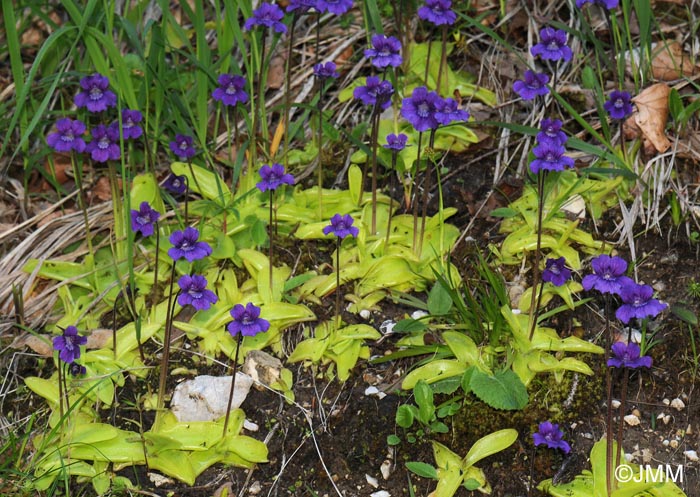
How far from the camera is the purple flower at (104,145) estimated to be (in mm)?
3637

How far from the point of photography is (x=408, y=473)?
310 cm

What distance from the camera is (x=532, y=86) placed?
3664mm

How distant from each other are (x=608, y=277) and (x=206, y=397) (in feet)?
5.34

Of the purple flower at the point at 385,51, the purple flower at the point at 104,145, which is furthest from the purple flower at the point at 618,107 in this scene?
the purple flower at the point at 104,145

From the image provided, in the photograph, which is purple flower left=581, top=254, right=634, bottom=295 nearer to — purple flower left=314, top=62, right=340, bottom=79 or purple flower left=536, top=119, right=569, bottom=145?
purple flower left=536, top=119, right=569, bottom=145

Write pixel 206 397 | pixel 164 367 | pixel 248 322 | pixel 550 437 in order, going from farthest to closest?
1. pixel 206 397
2. pixel 164 367
3. pixel 248 322
4. pixel 550 437

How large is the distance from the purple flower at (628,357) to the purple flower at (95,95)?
2.37m

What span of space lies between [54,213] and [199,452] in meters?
1.71

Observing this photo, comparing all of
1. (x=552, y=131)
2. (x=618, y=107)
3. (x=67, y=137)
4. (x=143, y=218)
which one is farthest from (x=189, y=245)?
(x=618, y=107)

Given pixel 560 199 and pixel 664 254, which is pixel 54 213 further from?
pixel 664 254

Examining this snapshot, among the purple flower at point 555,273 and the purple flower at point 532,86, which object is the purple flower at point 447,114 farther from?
the purple flower at point 555,273

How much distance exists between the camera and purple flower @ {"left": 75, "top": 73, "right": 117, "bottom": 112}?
370 cm

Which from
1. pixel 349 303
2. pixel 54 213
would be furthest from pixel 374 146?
pixel 54 213

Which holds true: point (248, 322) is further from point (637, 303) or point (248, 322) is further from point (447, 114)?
point (637, 303)
